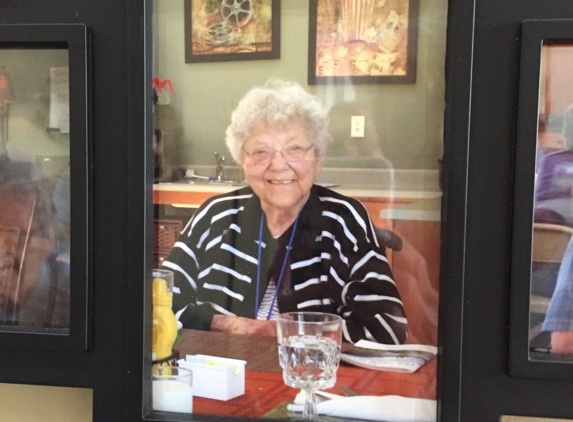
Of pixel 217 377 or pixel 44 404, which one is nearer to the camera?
pixel 217 377

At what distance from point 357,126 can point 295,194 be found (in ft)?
0.34

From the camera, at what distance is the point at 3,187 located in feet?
2.32

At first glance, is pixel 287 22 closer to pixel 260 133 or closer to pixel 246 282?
pixel 260 133

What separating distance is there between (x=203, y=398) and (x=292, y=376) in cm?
11

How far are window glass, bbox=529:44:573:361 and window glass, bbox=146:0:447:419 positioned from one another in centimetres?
11

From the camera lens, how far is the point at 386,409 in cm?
64

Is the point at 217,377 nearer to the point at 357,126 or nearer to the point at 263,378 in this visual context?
the point at 263,378

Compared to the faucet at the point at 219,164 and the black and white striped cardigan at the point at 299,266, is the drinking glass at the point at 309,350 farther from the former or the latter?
the faucet at the point at 219,164

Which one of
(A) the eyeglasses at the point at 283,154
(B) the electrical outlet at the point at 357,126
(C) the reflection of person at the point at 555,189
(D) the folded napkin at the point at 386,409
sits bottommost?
(D) the folded napkin at the point at 386,409

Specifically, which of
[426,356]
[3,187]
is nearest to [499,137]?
[426,356]

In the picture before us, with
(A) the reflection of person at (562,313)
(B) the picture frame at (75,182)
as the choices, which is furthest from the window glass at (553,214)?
(B) the picture frame at (75,182)

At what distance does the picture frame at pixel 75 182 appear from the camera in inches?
26.4

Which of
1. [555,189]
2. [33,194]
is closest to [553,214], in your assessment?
[555,189]

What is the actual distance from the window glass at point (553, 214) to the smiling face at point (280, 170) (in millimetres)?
248
